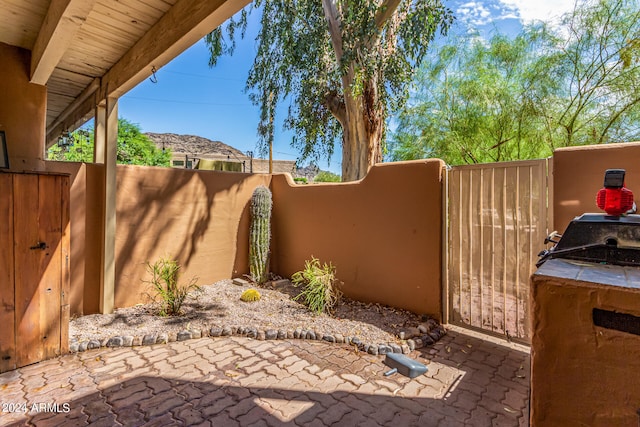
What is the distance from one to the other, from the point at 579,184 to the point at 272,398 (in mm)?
3194

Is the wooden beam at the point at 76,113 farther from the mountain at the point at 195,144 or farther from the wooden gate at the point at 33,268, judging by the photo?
the mountain at the point at 195,144

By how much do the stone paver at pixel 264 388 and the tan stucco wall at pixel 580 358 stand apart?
1.62m

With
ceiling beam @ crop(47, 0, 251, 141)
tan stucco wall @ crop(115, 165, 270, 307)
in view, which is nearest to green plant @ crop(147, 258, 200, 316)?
tan stucco wall @ crop(115, 165, 270, 307)

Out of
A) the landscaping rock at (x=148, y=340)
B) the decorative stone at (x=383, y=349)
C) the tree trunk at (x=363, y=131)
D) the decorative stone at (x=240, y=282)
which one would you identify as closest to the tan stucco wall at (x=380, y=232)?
the decorative stone at (x=240, y=282)

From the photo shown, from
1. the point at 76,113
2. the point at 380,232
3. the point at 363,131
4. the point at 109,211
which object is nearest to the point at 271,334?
the point at 380,232

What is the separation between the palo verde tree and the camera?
573 cm

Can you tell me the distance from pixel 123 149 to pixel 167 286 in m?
9.44

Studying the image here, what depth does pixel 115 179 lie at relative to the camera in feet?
13.4

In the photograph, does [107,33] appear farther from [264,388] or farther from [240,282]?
[240,282]

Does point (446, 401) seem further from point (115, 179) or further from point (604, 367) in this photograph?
point (115, 179)

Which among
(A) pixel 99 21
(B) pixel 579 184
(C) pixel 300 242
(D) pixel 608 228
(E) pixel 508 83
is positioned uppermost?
(E) pixel 508 83

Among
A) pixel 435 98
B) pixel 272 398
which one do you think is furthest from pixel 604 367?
pixel 435 98

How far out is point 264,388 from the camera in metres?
2.60

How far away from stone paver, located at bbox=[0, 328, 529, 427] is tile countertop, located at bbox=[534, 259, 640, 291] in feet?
5.62
